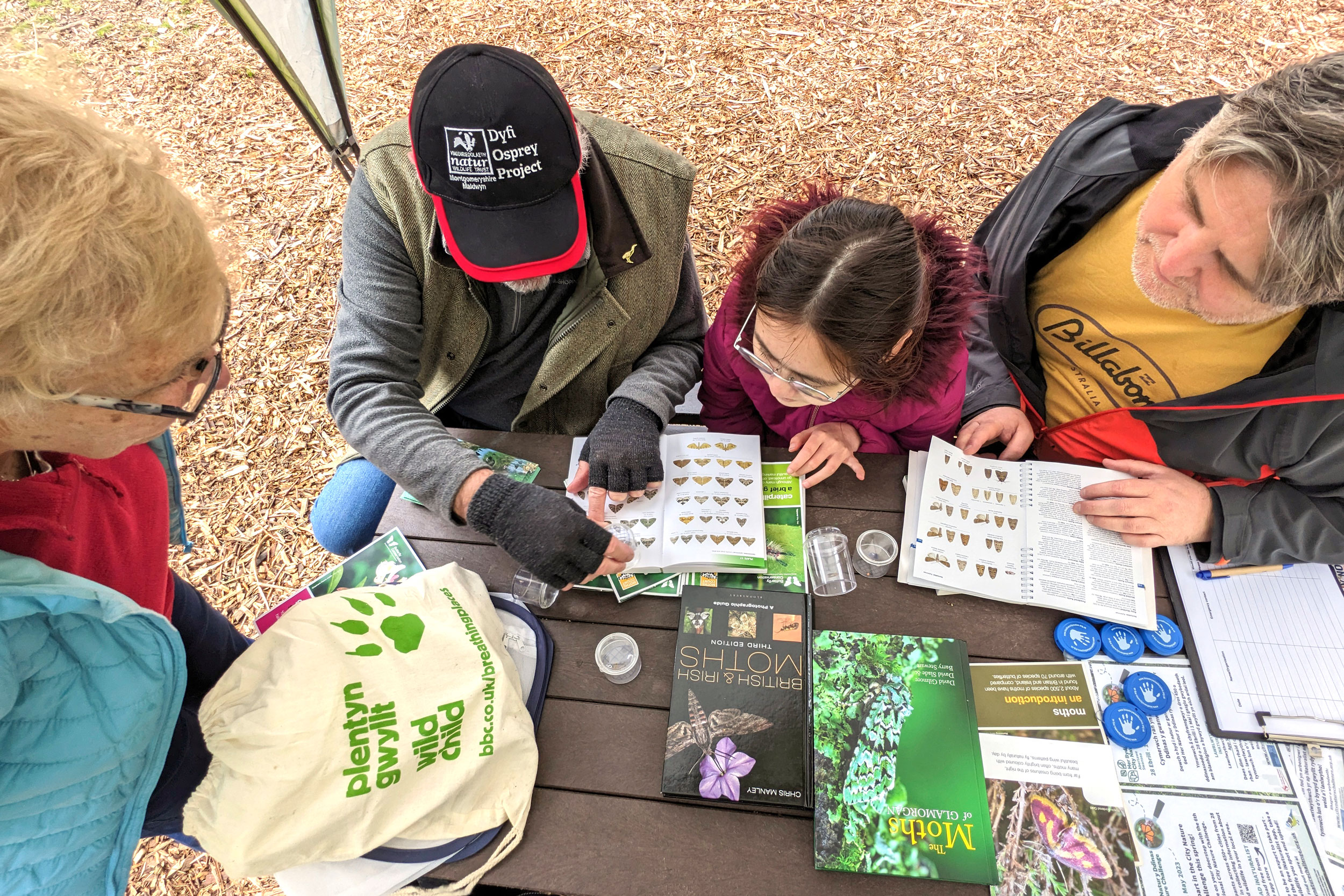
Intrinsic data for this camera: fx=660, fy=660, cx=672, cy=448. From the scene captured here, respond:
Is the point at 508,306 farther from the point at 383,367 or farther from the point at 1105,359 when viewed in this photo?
the point at 1105,359

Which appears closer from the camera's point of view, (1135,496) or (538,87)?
(538,87)

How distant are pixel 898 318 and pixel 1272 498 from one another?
931mm

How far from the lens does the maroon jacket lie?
1.44m

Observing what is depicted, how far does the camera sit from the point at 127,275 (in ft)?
2.65

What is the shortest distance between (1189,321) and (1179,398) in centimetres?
19

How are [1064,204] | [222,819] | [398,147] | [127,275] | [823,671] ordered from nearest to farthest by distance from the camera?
[127,275], [222,819], [823,671], [398,147], [1064,204]

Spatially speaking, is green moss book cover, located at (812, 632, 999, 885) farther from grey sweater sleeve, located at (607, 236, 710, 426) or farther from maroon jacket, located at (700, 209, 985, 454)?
grey sweater sleeve, located at (607, 236, 710, 426)

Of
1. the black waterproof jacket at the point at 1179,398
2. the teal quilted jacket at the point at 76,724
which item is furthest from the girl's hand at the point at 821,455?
the teal quilted jacket at the point at 76,724

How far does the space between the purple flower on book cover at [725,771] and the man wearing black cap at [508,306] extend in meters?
0.44

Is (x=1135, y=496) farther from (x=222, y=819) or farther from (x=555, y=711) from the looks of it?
(x=222, y=819)

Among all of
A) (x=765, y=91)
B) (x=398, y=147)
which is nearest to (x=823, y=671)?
(x=398, y=147)

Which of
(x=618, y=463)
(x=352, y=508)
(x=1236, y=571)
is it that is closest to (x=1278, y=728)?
(x=1236, y=571)

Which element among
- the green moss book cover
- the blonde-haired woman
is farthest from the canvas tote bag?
the green moss book cover

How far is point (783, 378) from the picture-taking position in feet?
4.97
